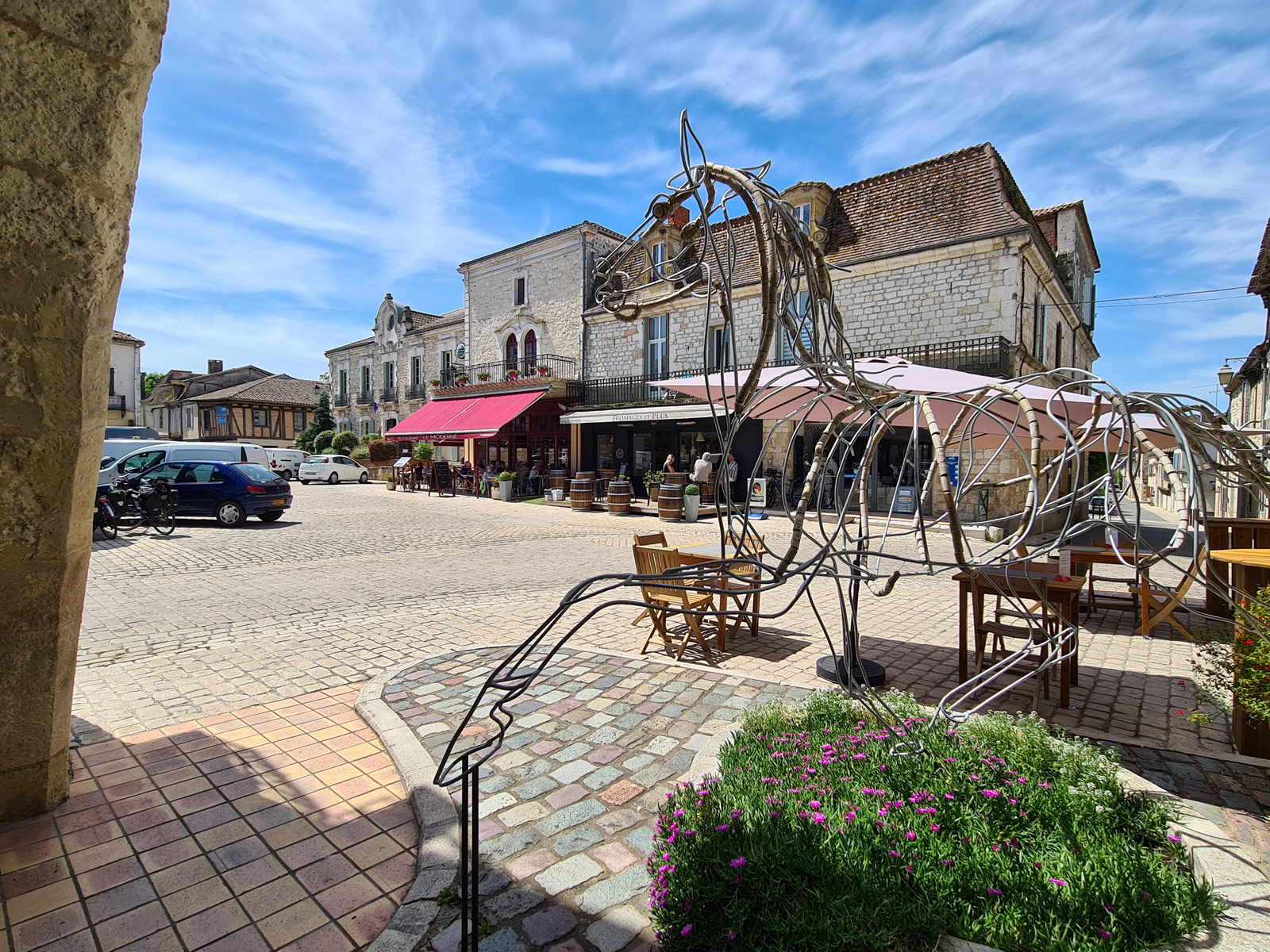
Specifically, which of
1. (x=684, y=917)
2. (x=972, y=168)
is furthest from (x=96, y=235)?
(x=972, y=168)

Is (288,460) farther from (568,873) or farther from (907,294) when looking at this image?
(568,873)

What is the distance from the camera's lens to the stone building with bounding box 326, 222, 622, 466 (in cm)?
2192

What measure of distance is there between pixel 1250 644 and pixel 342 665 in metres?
5.24

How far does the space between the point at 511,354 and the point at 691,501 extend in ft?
42.0

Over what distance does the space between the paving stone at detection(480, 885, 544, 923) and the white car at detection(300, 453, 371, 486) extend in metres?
27.7

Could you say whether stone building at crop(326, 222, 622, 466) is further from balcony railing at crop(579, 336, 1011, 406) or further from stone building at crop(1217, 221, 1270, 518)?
stone building at crop(1217, 221, 1270, 518)

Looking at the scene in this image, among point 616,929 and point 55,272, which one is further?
point 616,929

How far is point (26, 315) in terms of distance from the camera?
1.88 m

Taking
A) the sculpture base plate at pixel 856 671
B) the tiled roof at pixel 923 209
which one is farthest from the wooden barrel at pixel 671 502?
the sculpture base plate at pixel 856 671

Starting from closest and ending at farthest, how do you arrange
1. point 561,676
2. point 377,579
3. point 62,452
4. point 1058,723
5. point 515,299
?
1. point 62,452
2. point 1058,723
3. point 561,676
4. point 377,579
5. point 515,299

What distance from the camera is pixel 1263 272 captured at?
10.4m

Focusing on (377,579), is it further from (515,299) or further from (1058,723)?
(515,299)

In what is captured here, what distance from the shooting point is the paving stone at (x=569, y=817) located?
8.38 ft

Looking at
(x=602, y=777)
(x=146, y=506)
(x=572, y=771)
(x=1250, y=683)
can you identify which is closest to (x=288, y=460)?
(x=146, y=506)
